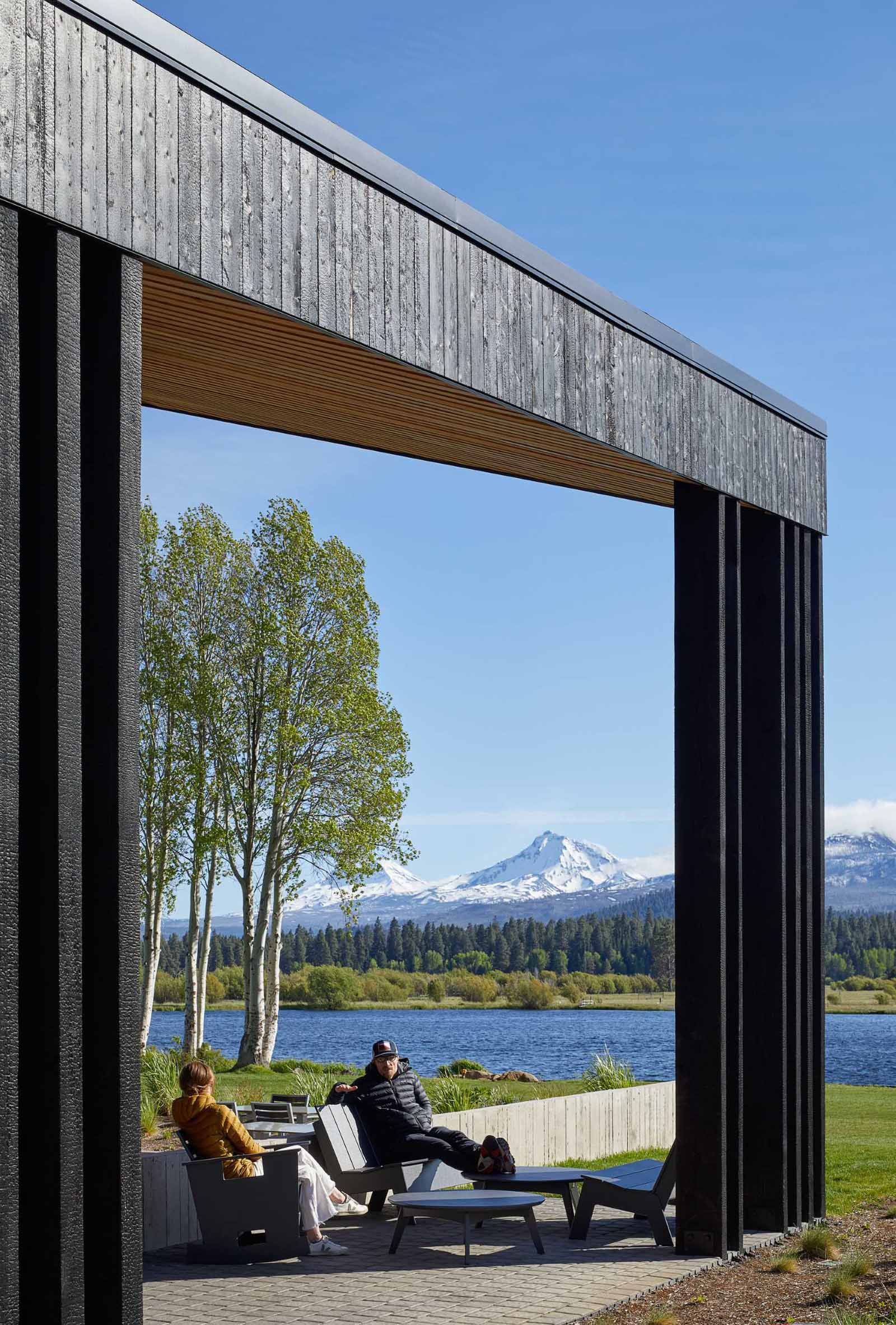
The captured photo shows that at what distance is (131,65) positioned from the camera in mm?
4668

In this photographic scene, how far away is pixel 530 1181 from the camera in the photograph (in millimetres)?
7734

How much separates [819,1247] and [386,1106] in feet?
8.23

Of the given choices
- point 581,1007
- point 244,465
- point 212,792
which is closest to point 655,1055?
point 581,1007

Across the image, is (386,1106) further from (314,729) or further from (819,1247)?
(314,729)

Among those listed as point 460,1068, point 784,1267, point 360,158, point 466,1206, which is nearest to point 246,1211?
point 466,1206

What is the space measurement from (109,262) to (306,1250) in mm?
5105

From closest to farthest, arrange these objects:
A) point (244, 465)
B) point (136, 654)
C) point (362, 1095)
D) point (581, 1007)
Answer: point (136, 654) < point (362, 1095) < point (244, 465) < point (581, 1007)

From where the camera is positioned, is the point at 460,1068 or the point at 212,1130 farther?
the point at 460,1068

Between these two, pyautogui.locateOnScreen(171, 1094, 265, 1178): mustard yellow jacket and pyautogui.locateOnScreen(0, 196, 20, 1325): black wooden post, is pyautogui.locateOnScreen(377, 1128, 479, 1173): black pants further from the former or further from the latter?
pyautogui.locateOnScreen(0, 196, 20, 1325): black wooden post

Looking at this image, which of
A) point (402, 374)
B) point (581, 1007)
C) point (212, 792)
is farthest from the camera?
point (581, 1007)

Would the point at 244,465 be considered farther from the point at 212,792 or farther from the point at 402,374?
the point at 402,374

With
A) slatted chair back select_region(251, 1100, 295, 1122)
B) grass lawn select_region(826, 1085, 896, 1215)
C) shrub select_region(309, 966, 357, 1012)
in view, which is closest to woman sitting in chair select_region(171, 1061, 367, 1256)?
slatted chair back select_region(251, 1100, 295, 1122)

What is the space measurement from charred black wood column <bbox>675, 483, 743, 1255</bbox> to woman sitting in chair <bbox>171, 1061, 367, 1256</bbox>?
185 cm

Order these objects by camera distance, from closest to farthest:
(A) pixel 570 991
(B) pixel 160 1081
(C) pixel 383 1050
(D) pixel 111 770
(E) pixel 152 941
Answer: (D) pixel 111 770
(C) pixel 383 1050
(B) pixel 160 1081
(E) pixel 152 941
(A) pixel 570 991
